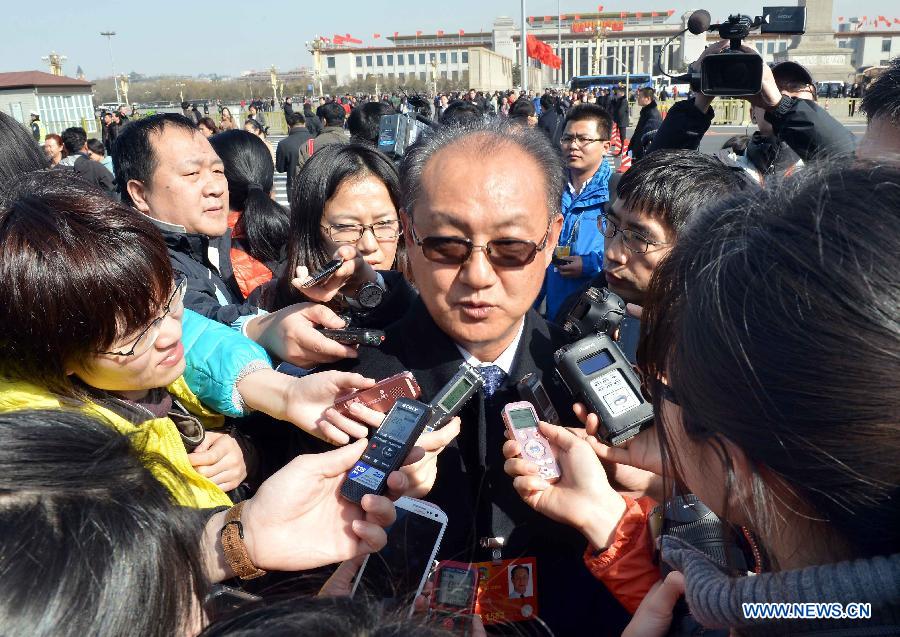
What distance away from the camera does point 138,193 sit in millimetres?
2992

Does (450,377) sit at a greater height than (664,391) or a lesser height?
lesser

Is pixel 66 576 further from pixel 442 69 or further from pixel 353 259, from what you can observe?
pixel 442 69

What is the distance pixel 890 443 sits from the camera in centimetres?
83

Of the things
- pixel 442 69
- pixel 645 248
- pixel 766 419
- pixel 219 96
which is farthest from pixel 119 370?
pixel 442 69

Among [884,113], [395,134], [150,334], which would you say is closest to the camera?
[150,334]

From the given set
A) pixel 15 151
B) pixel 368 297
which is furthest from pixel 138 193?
pixel 368 297

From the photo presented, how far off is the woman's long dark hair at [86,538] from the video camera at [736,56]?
9.88 ft

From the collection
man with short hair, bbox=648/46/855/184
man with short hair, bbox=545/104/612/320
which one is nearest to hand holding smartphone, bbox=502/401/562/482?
man with short hair, bbox=648/46/855/184

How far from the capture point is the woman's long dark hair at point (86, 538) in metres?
0.80

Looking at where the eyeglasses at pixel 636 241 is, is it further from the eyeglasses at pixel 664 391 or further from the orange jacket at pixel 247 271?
the orange jacket at pixel 247 271

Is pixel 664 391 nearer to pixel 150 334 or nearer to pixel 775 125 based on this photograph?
pixel 150 334

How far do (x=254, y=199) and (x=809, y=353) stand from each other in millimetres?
3675

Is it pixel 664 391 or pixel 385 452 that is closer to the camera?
pixel 664 391

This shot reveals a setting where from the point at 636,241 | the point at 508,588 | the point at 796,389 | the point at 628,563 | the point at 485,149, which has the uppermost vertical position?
the point at 485,149
